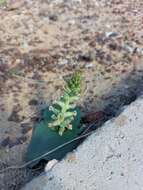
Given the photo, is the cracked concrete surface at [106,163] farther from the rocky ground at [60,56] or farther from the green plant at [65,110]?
the rocky ground at [60,56]

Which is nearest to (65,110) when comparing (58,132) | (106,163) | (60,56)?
(58,132)

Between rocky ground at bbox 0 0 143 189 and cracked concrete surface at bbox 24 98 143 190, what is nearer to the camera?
cracked concrete surface at bbox 24 98 143 190

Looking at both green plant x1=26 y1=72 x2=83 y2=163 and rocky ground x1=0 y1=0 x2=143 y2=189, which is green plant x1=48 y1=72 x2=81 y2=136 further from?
rocky ground x1=0 y1=0 x2=143 y2=189

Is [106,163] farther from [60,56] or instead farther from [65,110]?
[60,56]

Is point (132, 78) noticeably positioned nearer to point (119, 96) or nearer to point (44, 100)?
point (119, 96)

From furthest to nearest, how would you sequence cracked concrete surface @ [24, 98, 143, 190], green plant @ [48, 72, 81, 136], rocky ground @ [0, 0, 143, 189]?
rocky ground @ [0, 0, 143, 189] < green plant @ [48, 72, 81, 136] < cracked concrete surface @ [24, 98, 143, 190]

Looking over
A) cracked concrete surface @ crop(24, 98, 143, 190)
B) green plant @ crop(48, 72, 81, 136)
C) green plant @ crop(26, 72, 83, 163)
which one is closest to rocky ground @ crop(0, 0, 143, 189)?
green plant @ crop(26, 72, 83, 163)

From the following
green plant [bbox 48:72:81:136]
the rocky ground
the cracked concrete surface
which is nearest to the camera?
the cracked concrete surface
